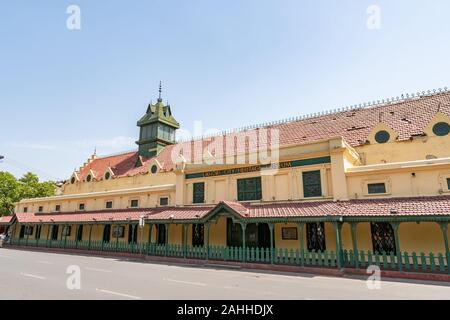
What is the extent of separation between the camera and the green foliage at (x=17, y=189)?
46.5 meters

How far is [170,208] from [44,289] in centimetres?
1310

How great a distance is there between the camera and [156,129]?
32.8m

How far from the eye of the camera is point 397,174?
15.4 metres

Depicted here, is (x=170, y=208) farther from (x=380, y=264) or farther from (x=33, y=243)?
(x=33, y=243)

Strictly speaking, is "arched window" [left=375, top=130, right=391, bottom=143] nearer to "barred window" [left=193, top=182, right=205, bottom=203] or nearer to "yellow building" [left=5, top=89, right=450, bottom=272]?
"yellow building" [left=5, top=89, right=450, bottom=272]

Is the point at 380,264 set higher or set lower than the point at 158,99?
lower

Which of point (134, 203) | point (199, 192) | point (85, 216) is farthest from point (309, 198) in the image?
point (85, 216)

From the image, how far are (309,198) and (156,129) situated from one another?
2123 cm

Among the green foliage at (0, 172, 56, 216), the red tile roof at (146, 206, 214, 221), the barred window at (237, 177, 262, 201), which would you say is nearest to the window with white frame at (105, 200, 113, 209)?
the red tile roof at (146, 206, 214, 221)

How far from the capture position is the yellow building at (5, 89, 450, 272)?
13.9m

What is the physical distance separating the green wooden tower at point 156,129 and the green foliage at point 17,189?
28308 millimetres

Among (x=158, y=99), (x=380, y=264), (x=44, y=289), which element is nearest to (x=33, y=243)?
(x=158, y=99)

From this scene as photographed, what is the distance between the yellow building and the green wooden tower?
4581 millimetres

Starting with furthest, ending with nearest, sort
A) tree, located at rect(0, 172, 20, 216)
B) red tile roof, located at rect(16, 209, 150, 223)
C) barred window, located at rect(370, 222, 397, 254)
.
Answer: tree, located at rect(0, 172, 20, 216) → red tile roof, located at rect(16, 209, 150, 223) → barred window, located at rect(370, 222, 397, 254)
